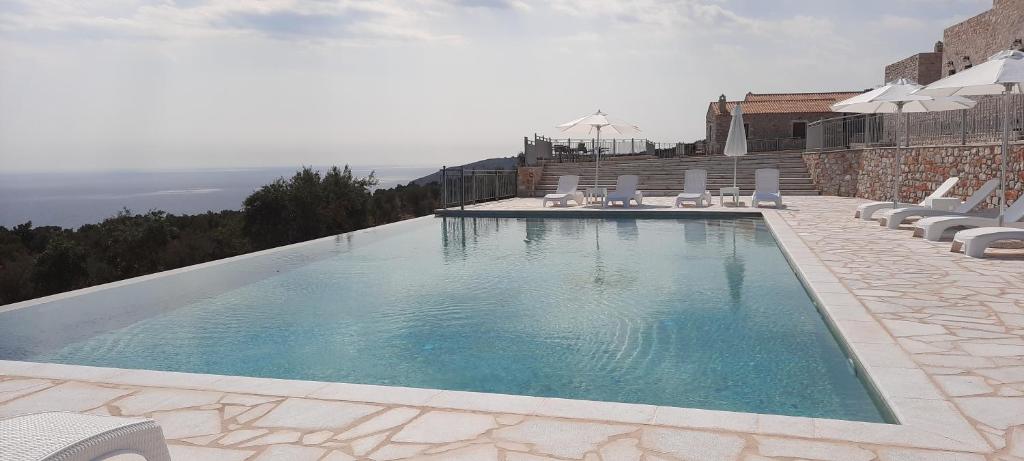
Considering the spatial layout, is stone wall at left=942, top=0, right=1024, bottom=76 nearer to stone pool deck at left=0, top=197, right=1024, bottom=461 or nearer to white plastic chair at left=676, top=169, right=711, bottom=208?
white plastic chair at left=676, top=169, right=711, bottom=208

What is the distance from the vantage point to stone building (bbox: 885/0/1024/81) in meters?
23.7

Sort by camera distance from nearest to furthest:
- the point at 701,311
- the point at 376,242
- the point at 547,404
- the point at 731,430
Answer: the point at 731,430
the point at 547,404
the point at 701,311
the point at 376,242

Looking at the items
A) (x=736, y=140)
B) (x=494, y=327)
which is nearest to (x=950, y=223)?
(x=494, y=327)

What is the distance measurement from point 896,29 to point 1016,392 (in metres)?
18.3

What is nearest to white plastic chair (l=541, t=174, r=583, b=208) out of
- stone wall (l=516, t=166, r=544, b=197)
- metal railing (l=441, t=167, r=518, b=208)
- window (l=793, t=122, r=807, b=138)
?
metal railing (l=441, t=167, r=518, b=208)

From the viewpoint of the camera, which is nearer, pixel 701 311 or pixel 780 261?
pixel 701 311

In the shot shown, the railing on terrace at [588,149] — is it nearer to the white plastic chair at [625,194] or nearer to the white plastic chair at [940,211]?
the white plastic chair at [625,194]

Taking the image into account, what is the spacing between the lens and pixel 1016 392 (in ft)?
11.5

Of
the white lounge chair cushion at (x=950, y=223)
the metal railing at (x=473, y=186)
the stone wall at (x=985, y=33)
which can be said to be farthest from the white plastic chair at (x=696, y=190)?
the stone wall at (x=985, y=33)

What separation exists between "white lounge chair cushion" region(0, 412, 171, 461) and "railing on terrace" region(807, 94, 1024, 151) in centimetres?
1558

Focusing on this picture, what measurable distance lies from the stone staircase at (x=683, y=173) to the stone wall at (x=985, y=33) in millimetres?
8182

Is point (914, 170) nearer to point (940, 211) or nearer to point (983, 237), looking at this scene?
point (940, 211)

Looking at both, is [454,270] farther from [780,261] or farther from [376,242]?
[780,261]

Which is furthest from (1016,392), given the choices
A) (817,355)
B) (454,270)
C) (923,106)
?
(923,106)
